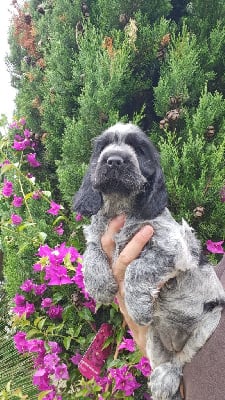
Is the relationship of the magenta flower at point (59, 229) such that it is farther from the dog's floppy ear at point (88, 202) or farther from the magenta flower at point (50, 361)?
the dog's floppy ear at point (88, 202)

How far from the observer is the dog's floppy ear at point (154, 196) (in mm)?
2172

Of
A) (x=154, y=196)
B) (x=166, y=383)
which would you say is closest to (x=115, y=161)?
(x=154, y=196)

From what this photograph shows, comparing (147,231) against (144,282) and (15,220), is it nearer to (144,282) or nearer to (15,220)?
(144,282)

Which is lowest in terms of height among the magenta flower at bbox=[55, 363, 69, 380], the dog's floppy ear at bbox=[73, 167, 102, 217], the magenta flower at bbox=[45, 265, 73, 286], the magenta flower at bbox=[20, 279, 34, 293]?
the magenta flower at bbox=[55, 363, 69, 380]

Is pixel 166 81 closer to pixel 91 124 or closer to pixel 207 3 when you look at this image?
pixel 91 124

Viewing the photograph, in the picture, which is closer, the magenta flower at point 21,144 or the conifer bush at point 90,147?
the conifer bush at point 90,147

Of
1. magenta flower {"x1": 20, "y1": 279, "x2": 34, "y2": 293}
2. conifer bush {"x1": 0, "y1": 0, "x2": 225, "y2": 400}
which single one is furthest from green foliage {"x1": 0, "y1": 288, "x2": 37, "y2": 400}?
magenta flower {"x1": 20, "y1": 279, "x2": 34, "y2": 293}

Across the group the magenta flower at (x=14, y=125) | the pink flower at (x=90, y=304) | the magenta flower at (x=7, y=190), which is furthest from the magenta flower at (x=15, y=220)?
the magenta flower at (x=14, y=125)

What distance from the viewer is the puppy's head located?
2.06 m

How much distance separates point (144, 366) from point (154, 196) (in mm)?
1420

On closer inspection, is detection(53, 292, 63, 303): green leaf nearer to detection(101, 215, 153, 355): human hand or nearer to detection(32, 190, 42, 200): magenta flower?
detection(32, 190, 42, 200): magenta flower

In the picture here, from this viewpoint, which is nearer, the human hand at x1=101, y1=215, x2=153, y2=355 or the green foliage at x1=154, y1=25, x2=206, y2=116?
the human hand at x1=101, y1=215, x2=153, y2=355

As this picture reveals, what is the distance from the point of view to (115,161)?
2.03 m

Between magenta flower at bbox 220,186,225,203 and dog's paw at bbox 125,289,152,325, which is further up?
magenta flower at bbox 220,186,225,203
